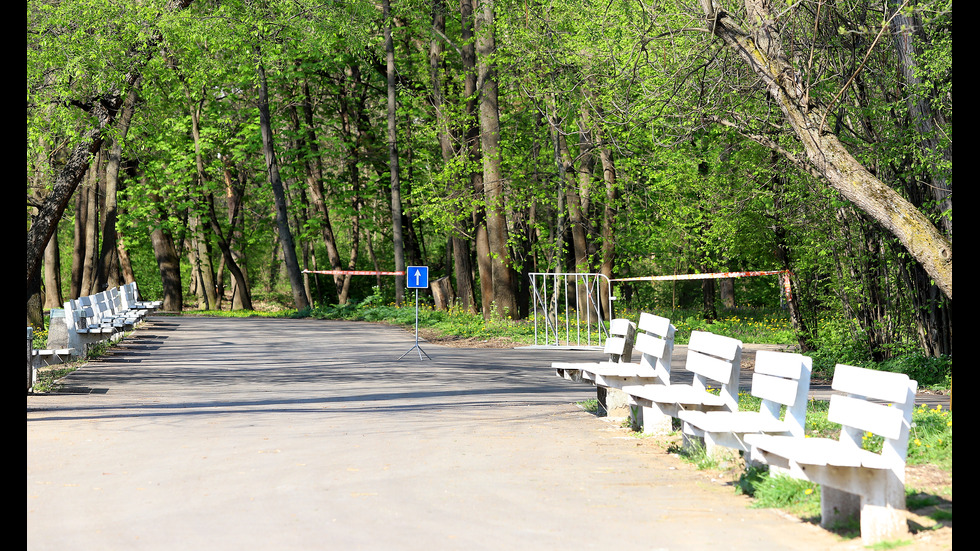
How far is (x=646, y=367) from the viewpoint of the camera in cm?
909

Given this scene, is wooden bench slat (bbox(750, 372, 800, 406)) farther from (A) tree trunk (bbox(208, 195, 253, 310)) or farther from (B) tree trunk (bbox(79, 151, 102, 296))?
(A) tree trunk (bbox(208, 195, 253, 310))

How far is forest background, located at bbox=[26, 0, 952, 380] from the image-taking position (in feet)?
42.0

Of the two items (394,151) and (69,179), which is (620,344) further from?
(394,151)

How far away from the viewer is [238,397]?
1118cm

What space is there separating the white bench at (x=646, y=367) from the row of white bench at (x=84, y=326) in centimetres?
634

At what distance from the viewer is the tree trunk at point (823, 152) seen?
32.5 feet

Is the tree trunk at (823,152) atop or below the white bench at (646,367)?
atop

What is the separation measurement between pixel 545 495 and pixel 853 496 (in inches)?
71.6

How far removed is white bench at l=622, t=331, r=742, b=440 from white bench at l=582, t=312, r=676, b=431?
0.41 meters

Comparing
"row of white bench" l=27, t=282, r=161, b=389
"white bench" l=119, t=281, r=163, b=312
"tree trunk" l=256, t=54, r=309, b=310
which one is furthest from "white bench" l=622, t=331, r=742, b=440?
"tree trunk" l=256, t=54, r=309, b=310

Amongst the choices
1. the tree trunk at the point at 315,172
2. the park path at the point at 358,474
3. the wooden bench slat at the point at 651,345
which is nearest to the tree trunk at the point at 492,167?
the park path at the point at 358,474

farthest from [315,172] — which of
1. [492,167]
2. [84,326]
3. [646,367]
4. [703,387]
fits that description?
[703,387]

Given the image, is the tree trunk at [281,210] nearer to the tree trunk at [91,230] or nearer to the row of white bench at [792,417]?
the tree trunk at [91,230]

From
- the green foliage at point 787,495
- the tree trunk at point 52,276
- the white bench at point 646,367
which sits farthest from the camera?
the tree trunk at point 52,276
